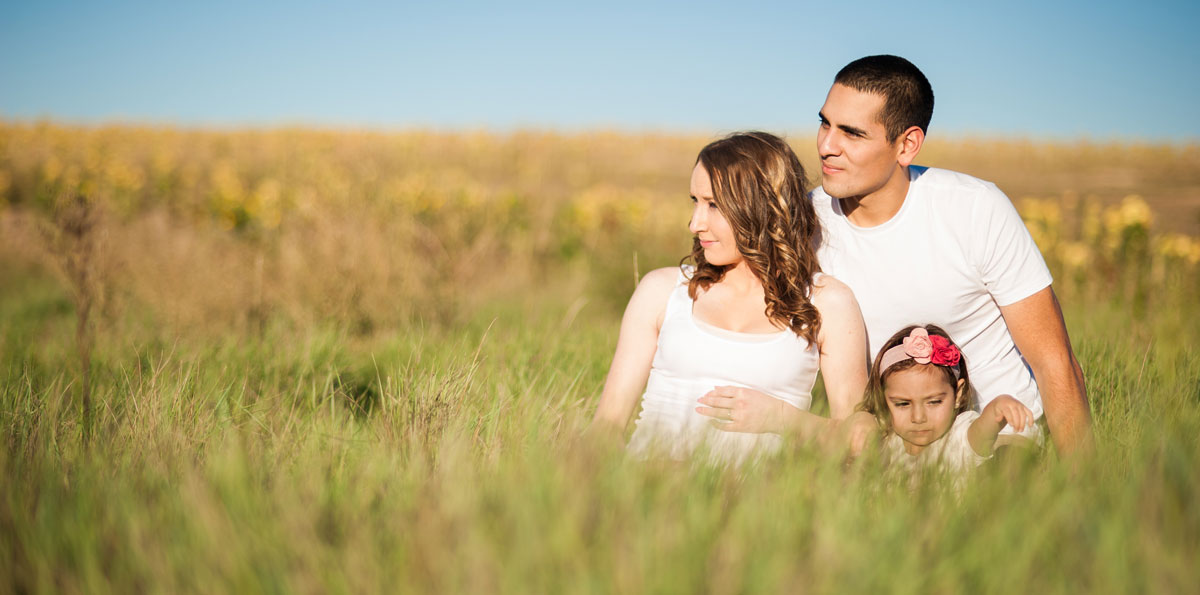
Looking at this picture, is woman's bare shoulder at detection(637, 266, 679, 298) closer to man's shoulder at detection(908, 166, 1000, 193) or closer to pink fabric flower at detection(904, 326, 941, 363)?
pink fabric flower at detection(904, 326, 941, 363)

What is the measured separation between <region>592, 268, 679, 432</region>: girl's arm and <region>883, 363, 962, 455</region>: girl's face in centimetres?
85

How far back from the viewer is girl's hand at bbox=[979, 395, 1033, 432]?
7.88ft

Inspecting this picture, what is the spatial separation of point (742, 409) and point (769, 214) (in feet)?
2.15

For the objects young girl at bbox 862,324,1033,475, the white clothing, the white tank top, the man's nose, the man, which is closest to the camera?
the white clothing

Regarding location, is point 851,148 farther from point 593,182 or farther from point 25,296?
point 593,182

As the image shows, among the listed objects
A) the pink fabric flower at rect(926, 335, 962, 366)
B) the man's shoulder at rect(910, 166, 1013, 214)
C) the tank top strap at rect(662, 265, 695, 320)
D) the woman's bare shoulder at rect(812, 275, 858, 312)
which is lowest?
the pink fabric flower at rect(926, 335, 962, 366)

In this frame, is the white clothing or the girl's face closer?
the white clothing

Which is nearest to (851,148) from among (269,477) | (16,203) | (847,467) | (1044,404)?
(1044,404)

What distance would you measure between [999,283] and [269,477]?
252cm

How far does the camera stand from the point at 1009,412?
2422 mm

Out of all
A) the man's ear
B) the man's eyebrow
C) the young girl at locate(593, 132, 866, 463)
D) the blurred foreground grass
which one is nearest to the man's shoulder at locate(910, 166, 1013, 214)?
the man's ear

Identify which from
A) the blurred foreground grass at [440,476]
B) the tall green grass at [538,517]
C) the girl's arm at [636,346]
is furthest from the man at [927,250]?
the girl's arm at [636,346]

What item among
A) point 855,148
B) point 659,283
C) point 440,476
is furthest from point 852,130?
point 440,476

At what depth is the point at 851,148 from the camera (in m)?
2.69
